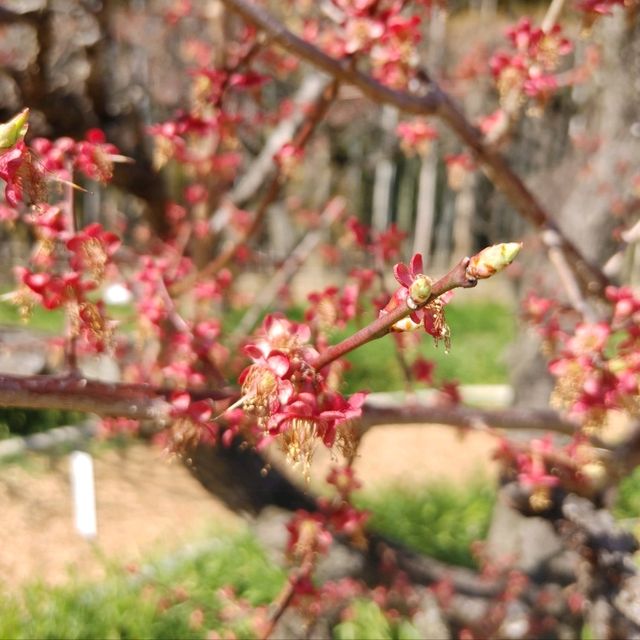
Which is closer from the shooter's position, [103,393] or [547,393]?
[103,393]

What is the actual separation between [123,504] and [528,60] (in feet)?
9.62

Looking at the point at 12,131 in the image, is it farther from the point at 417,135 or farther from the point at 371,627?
the point at 371,627

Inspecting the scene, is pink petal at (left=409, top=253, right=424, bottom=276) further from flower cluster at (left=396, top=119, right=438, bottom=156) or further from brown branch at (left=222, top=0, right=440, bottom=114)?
flower cluster at (left=396, top=119, right=438, bottom=156)

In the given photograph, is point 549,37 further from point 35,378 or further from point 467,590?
point 467,590

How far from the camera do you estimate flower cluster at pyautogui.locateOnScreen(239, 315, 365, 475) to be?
100cm

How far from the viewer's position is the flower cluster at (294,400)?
1.00 meters

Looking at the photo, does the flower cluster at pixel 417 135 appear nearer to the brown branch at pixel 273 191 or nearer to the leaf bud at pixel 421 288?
the brown branch at pixel 273 191

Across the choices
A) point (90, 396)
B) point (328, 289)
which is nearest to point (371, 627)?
point (328, 289)

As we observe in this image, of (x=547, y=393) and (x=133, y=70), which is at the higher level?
(x=133, y=70)

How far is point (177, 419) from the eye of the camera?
1374mm

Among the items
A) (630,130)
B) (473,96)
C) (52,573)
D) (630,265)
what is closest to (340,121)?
(473,96)

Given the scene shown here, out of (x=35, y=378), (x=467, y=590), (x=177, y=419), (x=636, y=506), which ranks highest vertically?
(x=35, y=378)

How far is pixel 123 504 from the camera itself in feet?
12.7

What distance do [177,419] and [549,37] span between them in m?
1.49
